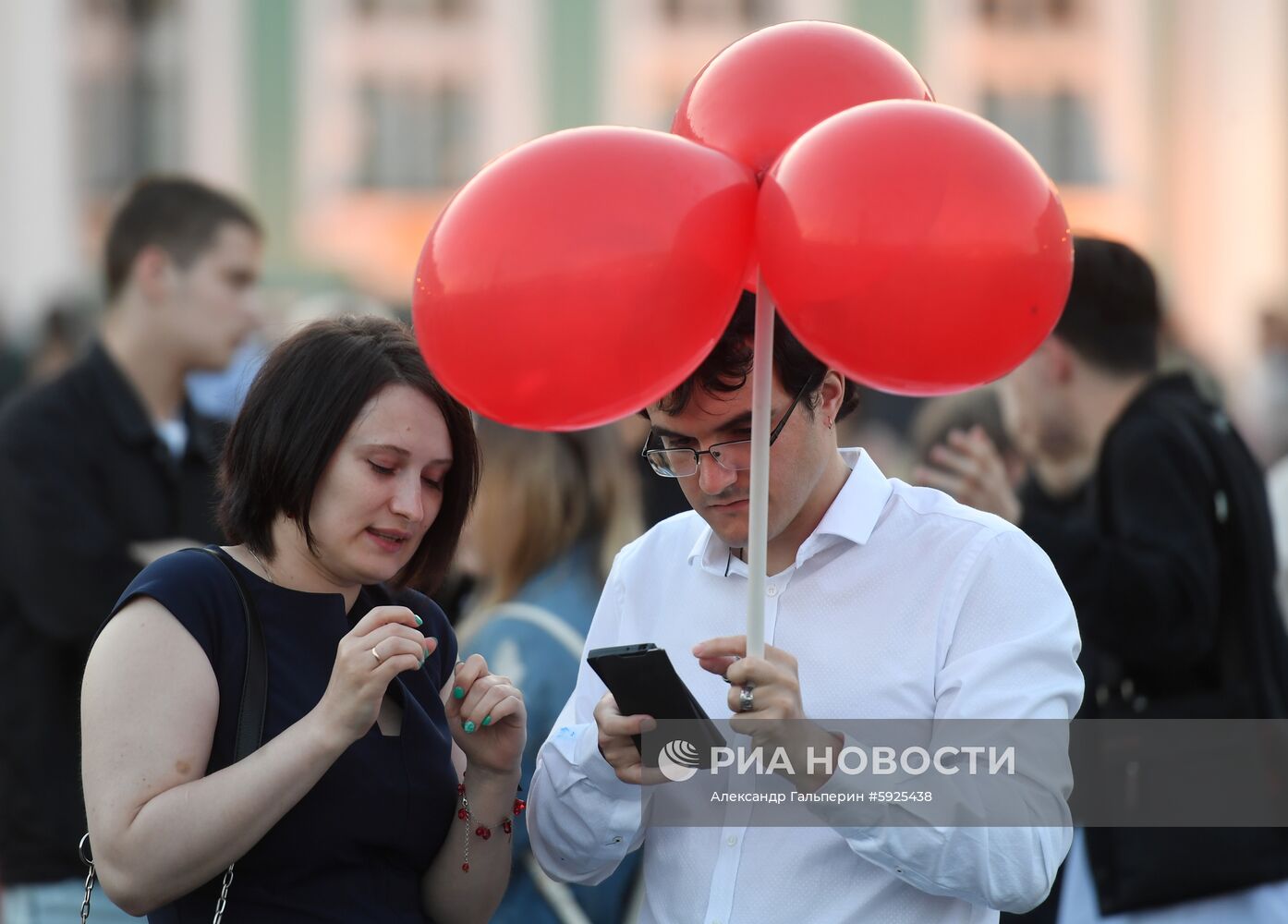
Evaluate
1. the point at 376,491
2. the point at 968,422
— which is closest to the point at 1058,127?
the point at 968,422

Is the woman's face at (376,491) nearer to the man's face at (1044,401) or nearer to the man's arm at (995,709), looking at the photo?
the man's arm at (995,709)

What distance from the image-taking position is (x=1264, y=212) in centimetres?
2052

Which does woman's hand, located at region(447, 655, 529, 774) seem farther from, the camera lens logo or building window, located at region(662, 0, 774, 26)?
building window, located at region(662, 0, 774, 26)

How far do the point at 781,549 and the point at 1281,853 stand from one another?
1492mm

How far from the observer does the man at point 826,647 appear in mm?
2041

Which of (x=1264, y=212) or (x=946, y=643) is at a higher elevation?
→ (x=946, y=643)

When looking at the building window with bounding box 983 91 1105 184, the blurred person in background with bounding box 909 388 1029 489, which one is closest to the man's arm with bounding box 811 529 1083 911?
the blurred person in background with bounding box 909 388 1029 489

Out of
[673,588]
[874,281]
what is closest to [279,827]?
[673,588]

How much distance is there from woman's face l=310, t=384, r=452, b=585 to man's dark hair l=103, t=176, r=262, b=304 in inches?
85.3

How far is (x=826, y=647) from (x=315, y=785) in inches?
29.7

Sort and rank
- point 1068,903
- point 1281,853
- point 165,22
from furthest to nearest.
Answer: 1. point 165,22
2. point 1068,903
3. point 1281,853

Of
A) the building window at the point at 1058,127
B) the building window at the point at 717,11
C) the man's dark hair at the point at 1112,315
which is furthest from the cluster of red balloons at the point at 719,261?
the building window at the point at 1058,127

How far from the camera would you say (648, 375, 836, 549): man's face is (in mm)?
2162

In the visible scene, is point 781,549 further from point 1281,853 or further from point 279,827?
point 1281,853
